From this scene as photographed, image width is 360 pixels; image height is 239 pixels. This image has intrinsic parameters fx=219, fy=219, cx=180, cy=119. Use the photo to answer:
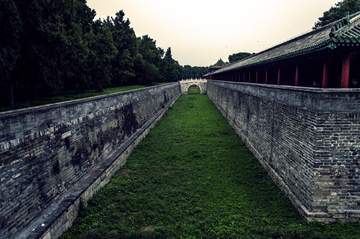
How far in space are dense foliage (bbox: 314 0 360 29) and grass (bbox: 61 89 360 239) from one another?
2448cm

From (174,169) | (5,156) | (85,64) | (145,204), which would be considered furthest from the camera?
→ (85,64)

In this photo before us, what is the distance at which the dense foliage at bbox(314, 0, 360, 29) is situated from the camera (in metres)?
23.2

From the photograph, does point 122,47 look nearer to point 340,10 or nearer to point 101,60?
point 101,60

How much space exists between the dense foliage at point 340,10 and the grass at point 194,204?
24476mm

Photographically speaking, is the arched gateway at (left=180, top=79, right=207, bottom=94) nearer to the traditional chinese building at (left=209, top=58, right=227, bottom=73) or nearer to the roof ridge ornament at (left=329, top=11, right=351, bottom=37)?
the traditional chinese building at (left=209, top=58, right=227, bottom=73)

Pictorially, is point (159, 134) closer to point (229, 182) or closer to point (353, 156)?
point (229, 182)

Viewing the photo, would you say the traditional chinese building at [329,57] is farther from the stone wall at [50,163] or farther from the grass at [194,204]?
the stone wall at [50,163]

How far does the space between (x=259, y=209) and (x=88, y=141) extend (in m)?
5.46

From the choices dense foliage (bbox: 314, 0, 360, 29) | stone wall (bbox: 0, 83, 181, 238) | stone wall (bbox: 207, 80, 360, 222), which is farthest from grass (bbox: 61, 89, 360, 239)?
dense foliage (bbox: 314, 0, 360, 29)

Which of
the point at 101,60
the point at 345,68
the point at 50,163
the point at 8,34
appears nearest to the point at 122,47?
the point at 101,60

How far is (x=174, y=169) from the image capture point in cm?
815

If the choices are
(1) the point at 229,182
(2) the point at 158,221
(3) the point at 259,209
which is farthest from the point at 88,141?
(3) the point at 259,209

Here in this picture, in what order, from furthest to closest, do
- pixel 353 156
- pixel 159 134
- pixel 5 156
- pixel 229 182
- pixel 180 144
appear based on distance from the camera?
pixel 159 134, pixel 180 144, pixel 229 182, pixel 353 156, pixel 5 156

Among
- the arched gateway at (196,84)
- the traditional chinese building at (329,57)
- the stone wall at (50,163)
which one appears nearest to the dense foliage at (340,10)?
the traditional chinese building at (329,57)
